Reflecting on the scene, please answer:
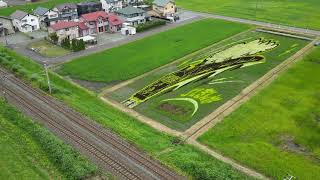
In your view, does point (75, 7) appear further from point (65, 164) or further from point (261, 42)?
point (65, 164)

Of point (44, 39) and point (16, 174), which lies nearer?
point (16, 174)

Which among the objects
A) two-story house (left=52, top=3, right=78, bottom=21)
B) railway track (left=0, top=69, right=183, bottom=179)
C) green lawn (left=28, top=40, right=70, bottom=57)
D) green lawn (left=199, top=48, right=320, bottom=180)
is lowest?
green lawn (left=199, top=48, right=320, bottom=180)

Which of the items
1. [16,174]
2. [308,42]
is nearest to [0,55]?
[16,174]

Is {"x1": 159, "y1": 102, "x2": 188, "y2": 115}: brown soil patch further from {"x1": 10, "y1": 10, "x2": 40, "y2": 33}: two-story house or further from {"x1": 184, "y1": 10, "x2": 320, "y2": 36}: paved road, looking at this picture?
{"x1": 10, "y1": 10, "x2": 40, "y2": 33}: two-story house

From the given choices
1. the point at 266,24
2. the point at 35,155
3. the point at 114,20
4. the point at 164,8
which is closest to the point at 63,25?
the point at 114,20

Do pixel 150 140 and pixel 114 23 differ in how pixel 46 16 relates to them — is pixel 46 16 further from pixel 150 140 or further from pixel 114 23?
pixel 150 140

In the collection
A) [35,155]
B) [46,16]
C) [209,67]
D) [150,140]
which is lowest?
[150,140]

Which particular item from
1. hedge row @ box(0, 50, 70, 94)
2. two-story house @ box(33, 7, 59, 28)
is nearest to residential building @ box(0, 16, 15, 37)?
two-story house @ box(33, 7, 59, 28)
